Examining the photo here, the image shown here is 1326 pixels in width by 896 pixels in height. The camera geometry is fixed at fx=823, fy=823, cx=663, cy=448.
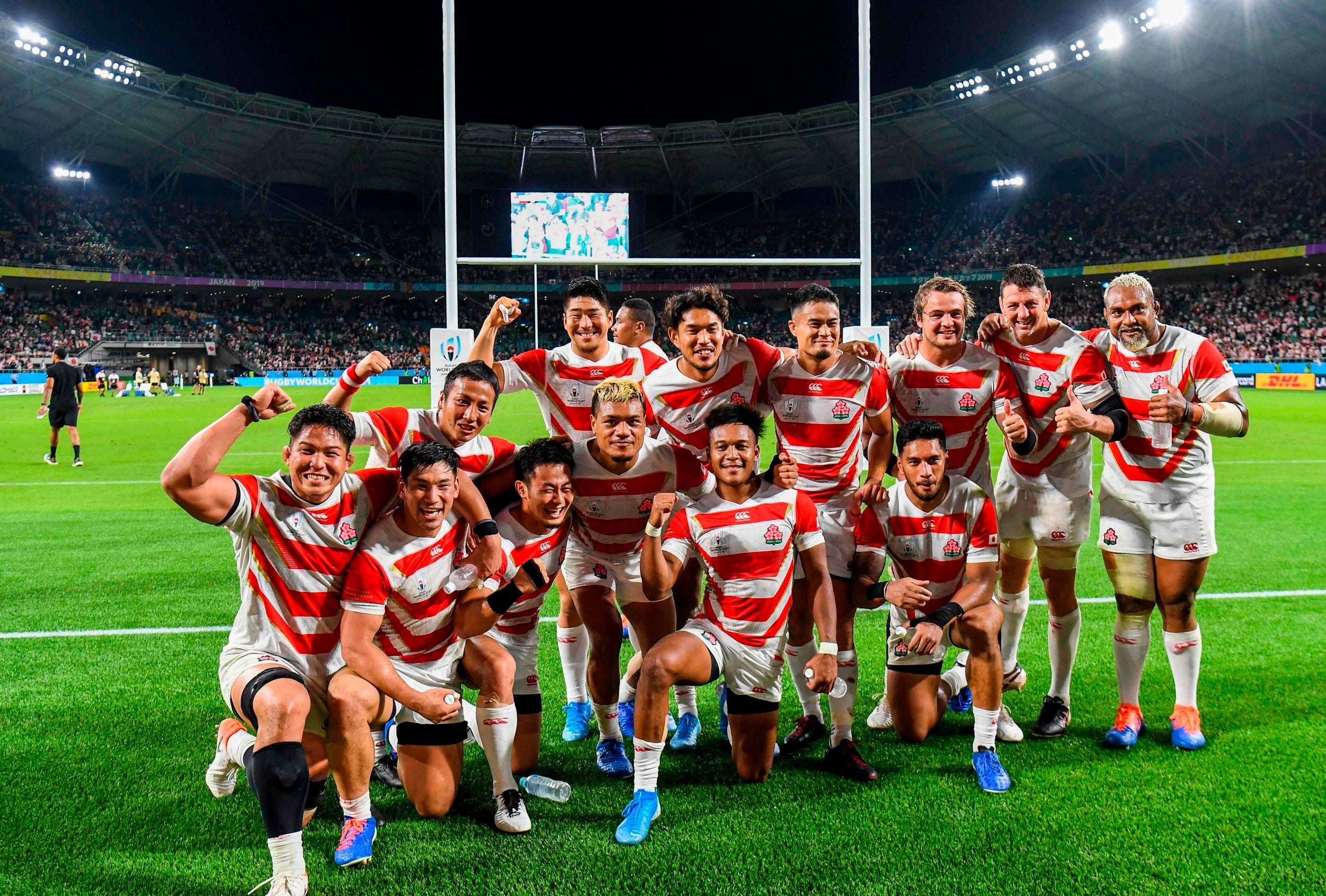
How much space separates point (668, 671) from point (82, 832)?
2.23 m

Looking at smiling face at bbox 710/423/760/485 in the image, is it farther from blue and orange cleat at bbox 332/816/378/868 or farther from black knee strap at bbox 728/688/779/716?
blue and orange cleat at bbox 332/816/378/868

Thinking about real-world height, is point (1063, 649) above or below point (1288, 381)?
below

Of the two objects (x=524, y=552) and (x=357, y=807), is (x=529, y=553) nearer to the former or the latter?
(x=524, y=552)

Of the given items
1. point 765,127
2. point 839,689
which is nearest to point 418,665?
point 839,689

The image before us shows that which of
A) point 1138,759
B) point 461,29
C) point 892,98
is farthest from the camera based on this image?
point 892,98

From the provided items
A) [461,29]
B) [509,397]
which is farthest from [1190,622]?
[509,397]

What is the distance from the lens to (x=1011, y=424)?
3.85 meters

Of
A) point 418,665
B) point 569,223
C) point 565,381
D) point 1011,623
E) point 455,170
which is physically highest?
point 569,223

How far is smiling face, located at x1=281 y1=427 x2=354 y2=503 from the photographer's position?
3.05 m

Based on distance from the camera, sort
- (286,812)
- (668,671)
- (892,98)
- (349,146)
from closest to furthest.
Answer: (286,812) < (668,671) < (892,98) < (349,146)

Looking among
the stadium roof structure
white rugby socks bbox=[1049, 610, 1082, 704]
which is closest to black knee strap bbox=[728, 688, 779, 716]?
white rugby socks bbox=[1049, 610, 1082, 704]

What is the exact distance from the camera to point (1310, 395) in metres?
25.4

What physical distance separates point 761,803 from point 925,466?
1625mm

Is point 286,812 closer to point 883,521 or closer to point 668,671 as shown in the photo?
point 668,671
